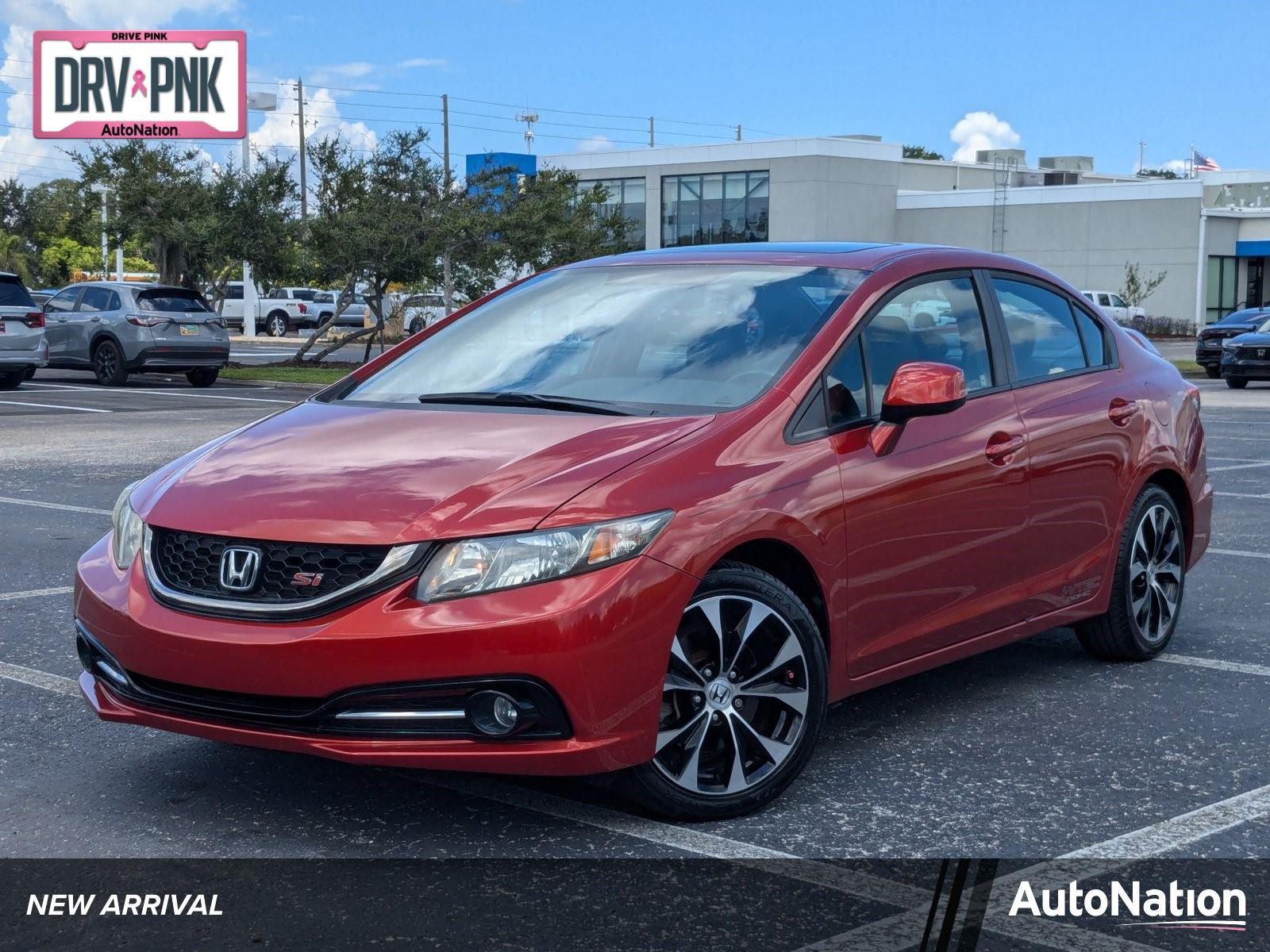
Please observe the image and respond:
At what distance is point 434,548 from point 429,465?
40cm

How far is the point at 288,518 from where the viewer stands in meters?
4.16

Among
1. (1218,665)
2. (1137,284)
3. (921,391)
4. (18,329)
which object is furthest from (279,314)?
(921,391)

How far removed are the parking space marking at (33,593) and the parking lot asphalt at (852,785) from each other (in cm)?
55

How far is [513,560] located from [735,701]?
0.81 meters

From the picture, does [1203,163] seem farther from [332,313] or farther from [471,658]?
Result: [471,658]

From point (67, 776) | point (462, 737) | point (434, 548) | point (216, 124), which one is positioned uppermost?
point (216, 124)

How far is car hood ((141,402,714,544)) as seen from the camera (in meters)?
4.09

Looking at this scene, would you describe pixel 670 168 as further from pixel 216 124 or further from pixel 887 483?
pixel 887 483

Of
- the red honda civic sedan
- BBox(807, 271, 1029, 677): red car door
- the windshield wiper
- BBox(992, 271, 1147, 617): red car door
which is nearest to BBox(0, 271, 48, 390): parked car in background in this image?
the red honda civic sedan

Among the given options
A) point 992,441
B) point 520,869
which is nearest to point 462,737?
point 520,869

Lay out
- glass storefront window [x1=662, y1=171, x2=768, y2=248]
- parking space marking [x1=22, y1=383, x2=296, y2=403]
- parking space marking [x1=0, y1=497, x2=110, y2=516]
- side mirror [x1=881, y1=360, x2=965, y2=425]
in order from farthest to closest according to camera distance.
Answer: glass storefront window [x1=662, y1=171, x2=768, y2=248], parking space marking [x1=22, y1=383, x2=296, y2=403], parking space marking [x1=0, y1=497, x2=110, y2=516], side mirror [x1=881, y1=360, x2=965, y2=425]

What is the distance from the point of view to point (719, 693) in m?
4.39

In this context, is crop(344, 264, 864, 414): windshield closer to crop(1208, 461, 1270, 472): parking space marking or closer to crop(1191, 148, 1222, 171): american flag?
crop(1208, 461, 1270, 472): parking space marking

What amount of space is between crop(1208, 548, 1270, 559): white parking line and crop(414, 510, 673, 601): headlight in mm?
6034
